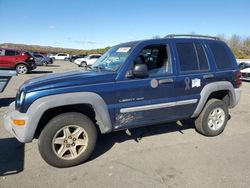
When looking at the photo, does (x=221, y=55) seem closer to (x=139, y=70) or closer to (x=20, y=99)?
(x=139, y=70)

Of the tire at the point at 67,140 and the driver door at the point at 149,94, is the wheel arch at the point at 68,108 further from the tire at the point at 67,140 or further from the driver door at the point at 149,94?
the driver door at the point at 149,94

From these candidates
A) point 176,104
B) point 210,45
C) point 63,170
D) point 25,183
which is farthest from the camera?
point 210,45

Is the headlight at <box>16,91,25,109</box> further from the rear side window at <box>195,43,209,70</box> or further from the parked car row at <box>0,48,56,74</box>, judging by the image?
the parked car row at <box>0,48,56,74</box>

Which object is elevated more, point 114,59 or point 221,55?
point 221,55

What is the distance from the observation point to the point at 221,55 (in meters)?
5.24

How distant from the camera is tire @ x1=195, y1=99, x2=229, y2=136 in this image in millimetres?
5047

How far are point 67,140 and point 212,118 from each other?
3.08 metres

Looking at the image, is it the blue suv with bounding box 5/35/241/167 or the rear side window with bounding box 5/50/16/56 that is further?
the rear side window with bounding box 5/50/16/56

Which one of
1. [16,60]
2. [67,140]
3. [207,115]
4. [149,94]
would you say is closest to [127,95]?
[149,94]

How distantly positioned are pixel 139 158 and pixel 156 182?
76 centimetres

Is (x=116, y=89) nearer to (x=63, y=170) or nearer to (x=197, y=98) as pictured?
(x=63, y=170)

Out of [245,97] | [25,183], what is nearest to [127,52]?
[25,183]

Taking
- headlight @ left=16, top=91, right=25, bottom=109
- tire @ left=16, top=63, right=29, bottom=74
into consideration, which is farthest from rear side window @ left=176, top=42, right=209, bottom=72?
tire @ left=16, top=63, right=29, bottom=74

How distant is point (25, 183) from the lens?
3287 mm
